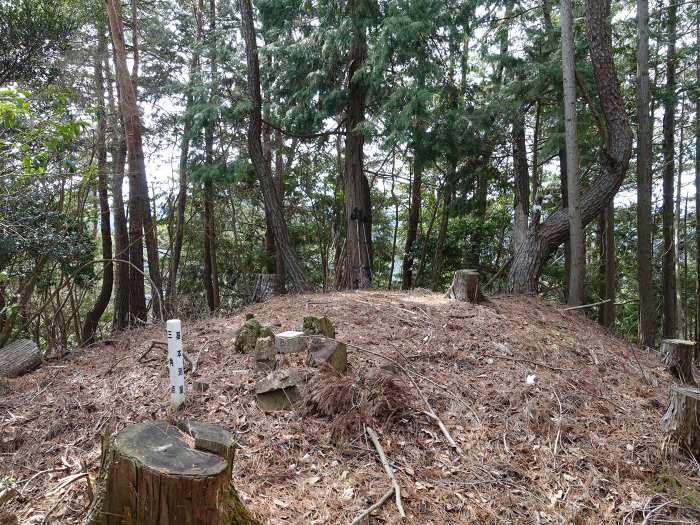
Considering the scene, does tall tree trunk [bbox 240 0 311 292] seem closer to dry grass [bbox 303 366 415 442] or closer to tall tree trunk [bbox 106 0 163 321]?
tall tree trunk [bbox 106 0 163 321]

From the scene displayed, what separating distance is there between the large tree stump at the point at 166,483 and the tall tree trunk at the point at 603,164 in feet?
22.0

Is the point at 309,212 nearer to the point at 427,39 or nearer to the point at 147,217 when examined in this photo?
the point at 147,217

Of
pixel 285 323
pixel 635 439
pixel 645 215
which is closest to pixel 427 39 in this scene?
pixel 645 215

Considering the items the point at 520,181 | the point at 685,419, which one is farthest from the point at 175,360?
the point at 520,181

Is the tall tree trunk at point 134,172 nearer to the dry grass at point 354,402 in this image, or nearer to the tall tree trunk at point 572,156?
the dry grass at point 354,402

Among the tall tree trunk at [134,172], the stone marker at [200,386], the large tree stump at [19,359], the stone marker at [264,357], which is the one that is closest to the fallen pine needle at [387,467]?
the stone marker at [264,357]

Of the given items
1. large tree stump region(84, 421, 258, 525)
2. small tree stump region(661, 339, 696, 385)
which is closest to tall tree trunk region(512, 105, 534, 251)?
small tree stump region(661, 339, 696, 385)

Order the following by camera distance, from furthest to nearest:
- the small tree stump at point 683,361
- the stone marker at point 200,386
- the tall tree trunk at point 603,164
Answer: the tall tree trunk at point 603,164 → the small tree stump at point 683,361 → the stone marker at point 200,386

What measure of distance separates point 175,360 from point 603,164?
7.36 meters

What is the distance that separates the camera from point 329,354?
389 centimetres

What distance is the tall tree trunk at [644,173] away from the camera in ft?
27.6

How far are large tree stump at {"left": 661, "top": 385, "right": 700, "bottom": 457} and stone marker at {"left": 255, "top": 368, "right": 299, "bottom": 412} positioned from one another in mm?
2844

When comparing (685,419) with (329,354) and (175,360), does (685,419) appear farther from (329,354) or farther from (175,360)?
(175,360)

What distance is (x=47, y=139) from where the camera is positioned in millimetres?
4172
